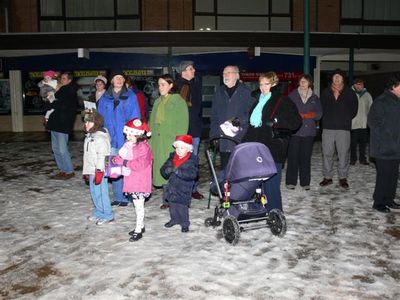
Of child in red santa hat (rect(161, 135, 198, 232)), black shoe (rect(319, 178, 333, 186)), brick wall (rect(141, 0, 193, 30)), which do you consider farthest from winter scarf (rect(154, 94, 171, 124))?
brick wall (rect(141, 0, 193, 30))

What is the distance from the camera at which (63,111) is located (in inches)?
361

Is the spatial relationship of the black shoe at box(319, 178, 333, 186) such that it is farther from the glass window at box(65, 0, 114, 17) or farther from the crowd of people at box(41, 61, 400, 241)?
the glass window at box(65, 0, 114, 17)

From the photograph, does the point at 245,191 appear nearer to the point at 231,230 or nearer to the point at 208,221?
the point at 231,230

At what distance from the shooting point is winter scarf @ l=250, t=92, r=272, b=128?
593 cm

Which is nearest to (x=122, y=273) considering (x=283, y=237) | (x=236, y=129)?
(x=283, y=237)

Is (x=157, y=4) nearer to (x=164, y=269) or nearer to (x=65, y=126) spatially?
(x=65, y=126)

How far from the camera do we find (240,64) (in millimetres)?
20094

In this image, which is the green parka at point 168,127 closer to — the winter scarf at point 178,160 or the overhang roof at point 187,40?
the winter scarf at point 178,160

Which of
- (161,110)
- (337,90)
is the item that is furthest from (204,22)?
(161,110)

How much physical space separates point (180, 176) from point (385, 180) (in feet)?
9.96

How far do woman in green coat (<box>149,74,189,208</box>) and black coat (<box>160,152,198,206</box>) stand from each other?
71 centimetres

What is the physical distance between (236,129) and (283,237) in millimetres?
1549

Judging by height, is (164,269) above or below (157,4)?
below

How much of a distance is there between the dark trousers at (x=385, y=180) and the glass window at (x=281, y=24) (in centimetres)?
1489
